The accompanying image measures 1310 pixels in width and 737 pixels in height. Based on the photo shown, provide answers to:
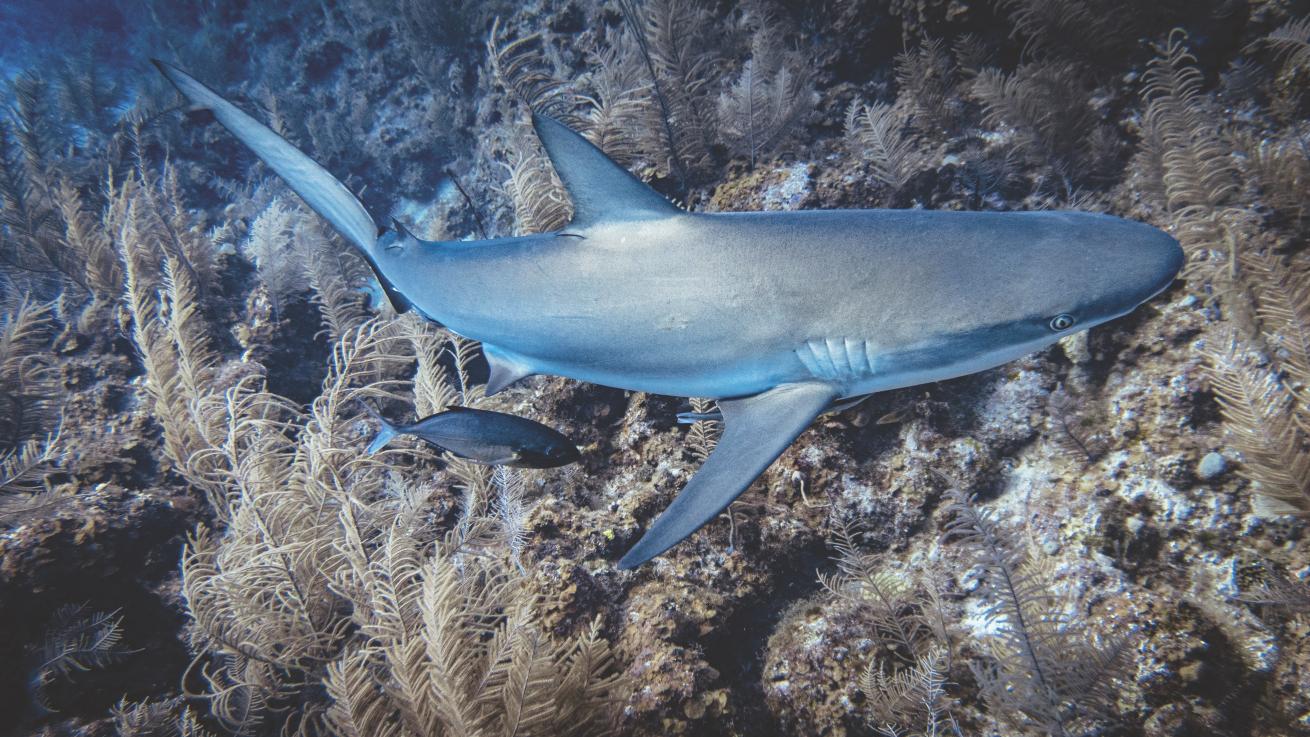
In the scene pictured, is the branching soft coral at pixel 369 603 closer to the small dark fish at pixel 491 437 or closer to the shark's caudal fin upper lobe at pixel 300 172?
the small dark fish at pixel 491 437

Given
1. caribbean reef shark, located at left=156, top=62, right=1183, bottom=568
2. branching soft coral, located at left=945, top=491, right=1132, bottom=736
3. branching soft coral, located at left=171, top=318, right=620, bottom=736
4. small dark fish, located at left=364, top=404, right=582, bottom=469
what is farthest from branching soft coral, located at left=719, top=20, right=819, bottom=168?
branching soft coral, located at left=945, top=491, right=1132, bottom=736

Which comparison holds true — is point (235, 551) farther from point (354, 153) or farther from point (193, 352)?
point (354, 153)

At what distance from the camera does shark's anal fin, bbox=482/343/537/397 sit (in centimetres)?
251

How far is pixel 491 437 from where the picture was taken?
8.61ft

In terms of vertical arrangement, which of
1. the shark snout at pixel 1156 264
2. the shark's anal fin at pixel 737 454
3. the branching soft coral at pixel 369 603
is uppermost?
the shark snout at pixel 1156 264

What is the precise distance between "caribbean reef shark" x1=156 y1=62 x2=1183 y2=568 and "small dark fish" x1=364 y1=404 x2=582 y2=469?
17.2 inches

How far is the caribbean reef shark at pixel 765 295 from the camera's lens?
1766 mm

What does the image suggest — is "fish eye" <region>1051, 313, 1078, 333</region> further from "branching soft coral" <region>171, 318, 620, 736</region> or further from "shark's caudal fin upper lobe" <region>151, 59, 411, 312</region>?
"shark's caudal fin upper lobe" <region>151, 59, 411, 312</region>

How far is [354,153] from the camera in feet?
31.4

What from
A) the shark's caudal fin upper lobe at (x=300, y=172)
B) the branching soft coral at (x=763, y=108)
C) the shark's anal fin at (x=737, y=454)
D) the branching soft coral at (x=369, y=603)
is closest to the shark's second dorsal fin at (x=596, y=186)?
the shark's anal fin at (x=737, y=454)

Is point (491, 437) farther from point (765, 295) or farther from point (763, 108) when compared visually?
point (763, 108)

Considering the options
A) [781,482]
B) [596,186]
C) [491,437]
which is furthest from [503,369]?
[781,482]

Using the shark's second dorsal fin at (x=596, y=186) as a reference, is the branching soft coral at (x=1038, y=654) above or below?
below

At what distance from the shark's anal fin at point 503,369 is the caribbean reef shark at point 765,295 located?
0.10 m
